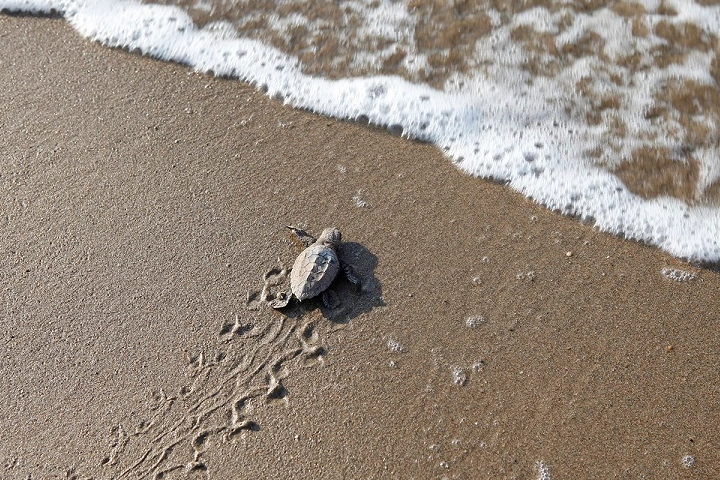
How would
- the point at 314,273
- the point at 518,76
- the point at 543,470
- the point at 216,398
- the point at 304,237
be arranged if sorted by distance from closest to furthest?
1. the point at 543,470
2. the point at 216,398
3. the point at 314,273
4. the point at 304,237
5. the point at 518,76

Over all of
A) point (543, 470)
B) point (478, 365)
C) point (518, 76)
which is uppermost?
point (518, 76)

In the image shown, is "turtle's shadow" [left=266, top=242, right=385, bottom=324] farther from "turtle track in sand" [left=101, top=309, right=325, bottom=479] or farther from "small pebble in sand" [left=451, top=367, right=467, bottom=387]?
"small pebble in sand" [left=451, top=367, right=467, bottom=387]

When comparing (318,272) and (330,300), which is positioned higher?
(318,272)

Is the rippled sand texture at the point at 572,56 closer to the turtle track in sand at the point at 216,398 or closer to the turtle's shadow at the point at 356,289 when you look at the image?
the turtle's shadow at the point at 356,289

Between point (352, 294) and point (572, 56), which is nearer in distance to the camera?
point (352, 294)

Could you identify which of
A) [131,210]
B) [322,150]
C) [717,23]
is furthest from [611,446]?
[717,23]

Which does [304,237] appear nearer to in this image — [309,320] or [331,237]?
[331,237]

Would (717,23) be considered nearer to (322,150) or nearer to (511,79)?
(511,79)

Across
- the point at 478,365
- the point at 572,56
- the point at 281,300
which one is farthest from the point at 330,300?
the point at 572,56

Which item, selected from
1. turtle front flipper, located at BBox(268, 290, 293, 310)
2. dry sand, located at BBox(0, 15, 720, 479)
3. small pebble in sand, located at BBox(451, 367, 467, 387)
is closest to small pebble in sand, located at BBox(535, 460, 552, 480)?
dry sand, located at BBox(0, 15, 720, 479)
